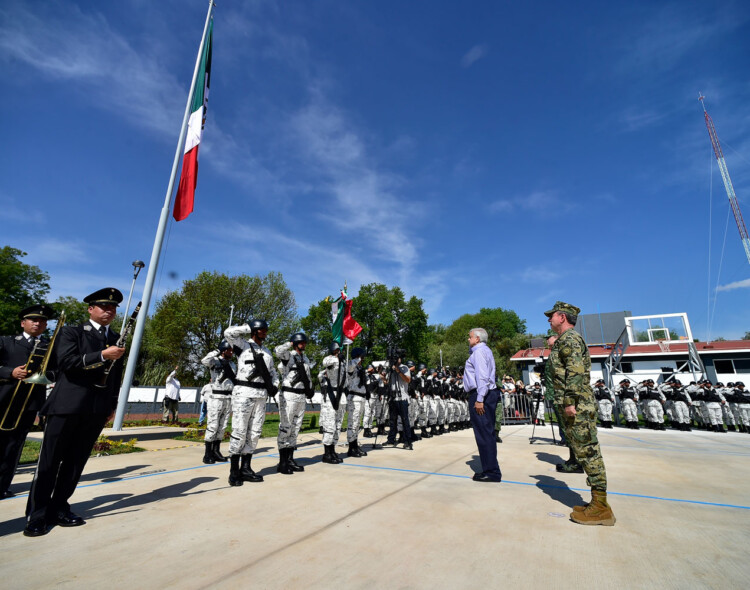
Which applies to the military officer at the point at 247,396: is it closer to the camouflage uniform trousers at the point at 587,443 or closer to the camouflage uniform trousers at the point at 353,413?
the camouflage uniform trousers at the point at 353,413

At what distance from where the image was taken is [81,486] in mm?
4344

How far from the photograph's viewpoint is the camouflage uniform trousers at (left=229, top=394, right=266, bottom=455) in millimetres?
4703

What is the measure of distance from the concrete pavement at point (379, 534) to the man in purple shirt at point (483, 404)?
30 centimetres

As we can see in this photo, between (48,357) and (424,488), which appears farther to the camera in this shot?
(424,488)

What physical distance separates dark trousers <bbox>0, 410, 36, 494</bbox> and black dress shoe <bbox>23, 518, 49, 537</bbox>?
1410mm

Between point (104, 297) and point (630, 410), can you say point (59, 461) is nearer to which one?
point (104, 297)

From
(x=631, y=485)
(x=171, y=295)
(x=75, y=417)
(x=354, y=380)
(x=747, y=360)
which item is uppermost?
(x=171, y=295)

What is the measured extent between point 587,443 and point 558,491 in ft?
4.75

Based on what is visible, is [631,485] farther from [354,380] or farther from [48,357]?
[48,357]

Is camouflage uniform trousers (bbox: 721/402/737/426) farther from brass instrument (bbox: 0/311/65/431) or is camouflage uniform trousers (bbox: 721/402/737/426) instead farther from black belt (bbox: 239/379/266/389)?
brass instrument (bbox: 0/311/65/431)

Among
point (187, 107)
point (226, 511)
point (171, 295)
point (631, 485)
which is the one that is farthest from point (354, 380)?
point (171, 295)

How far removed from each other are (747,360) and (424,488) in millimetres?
38903

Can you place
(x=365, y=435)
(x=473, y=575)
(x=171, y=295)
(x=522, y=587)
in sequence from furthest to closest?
(x=171, y=295)
(x=365, y=435)
(x=473, y=575)
(x=522, y=587)

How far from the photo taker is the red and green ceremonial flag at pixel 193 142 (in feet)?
37.9
